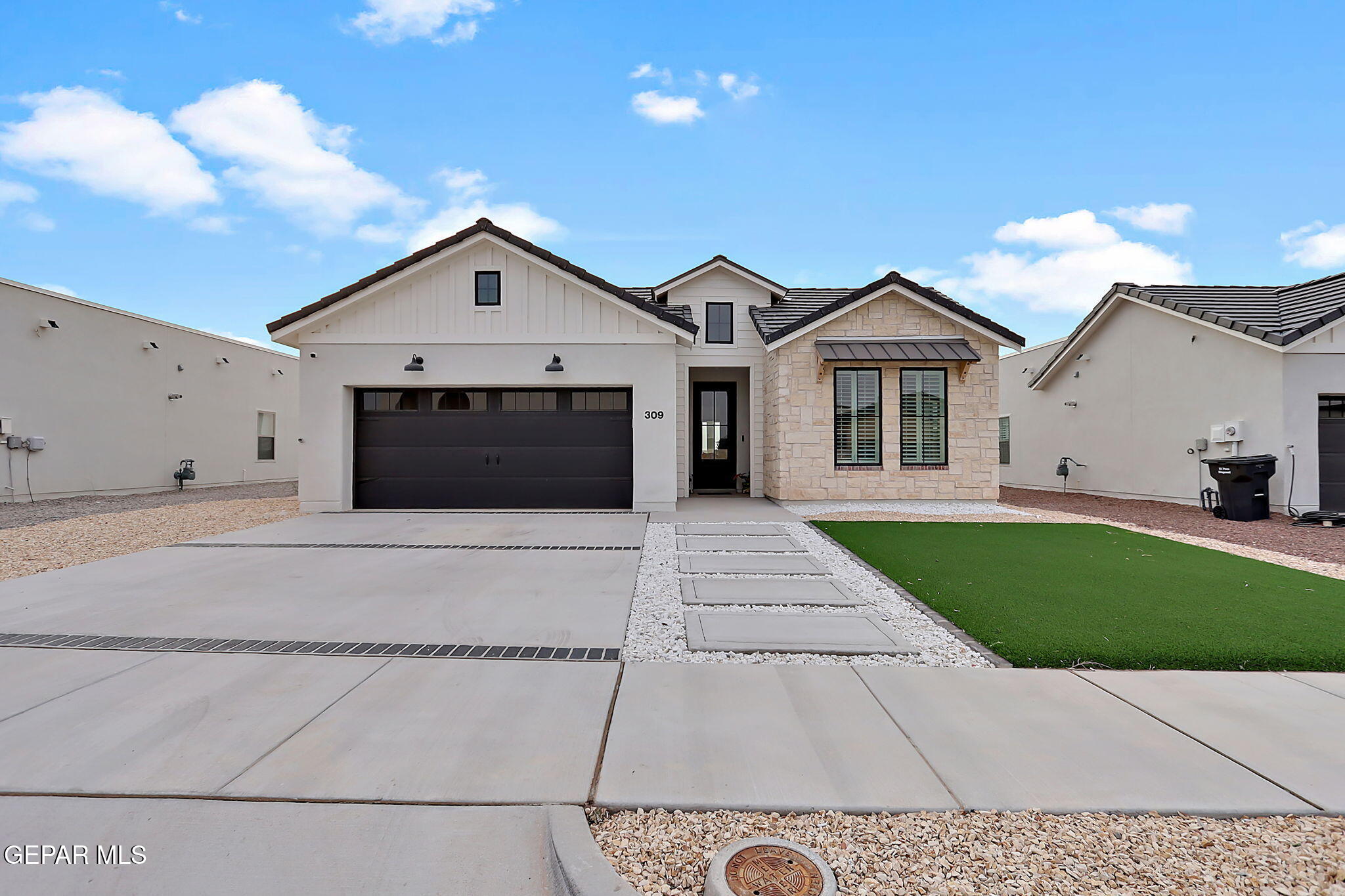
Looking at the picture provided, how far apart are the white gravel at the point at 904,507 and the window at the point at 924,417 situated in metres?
0.88

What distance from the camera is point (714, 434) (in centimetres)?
1482

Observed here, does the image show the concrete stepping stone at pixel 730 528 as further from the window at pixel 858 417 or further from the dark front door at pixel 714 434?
the dark front door at pixel 714 434

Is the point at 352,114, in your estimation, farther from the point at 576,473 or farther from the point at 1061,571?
the point at 1061,571

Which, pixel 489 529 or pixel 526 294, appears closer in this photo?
pixel 489 529

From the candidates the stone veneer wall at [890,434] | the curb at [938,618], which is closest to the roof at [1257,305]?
the stone veneer wall at [890,434]

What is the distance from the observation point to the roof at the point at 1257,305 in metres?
10.3

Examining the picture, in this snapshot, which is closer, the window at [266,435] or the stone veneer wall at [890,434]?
the stone veneer wall at [890,434]

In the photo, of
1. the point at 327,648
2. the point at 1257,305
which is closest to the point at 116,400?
the point at 327,648

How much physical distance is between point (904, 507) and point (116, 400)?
62.3 feet

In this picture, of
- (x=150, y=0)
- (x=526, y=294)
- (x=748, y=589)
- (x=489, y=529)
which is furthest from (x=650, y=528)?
(x=150, y=0)

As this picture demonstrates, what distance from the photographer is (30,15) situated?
9.31 m

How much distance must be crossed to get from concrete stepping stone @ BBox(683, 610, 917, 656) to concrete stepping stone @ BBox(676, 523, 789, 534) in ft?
12.8

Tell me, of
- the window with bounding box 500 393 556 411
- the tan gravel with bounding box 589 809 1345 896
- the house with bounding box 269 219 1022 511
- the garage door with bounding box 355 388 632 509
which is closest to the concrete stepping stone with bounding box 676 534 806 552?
the house with bounding box 269 219 1022 511

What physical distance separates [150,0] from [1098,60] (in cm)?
1680
